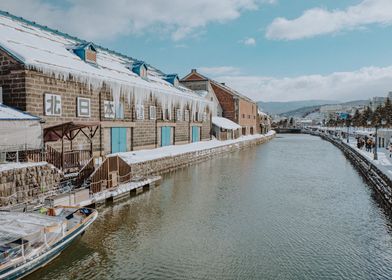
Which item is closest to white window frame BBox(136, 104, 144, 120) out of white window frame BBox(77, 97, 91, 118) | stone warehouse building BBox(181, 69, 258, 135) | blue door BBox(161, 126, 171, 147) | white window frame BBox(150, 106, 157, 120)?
white window frame BBox(150, 106, 157, 120)

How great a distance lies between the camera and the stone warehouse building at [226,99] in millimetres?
53219

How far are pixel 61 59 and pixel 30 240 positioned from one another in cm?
1456

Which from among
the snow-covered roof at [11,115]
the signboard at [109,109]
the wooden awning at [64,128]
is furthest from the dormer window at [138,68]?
the snow-covered roof at [11,115]

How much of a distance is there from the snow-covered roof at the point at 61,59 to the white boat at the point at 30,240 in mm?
10151

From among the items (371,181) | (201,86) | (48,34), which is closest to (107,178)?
(48,34)

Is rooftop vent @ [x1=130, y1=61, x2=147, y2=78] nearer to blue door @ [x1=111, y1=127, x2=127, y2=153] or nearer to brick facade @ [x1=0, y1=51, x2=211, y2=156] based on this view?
brick facade @ [x1=0, y1=51, x2=211, y2=156]

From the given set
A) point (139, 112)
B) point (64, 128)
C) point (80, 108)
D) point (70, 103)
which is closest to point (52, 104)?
point (70, 103)

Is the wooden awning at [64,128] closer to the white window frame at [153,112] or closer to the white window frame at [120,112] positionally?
the white window frame at [120,112]

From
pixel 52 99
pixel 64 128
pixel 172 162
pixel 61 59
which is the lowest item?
pixel 172 162

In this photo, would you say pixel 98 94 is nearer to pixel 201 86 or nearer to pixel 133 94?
pixel 133 94

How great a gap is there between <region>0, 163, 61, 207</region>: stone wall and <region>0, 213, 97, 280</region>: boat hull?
11.6 feet

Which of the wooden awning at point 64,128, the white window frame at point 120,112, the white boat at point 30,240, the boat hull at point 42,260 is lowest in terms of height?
the boat hull at point 42,260

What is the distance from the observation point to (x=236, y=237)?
1149 centimetres

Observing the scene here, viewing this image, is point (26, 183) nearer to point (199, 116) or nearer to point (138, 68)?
point (138, 68)
